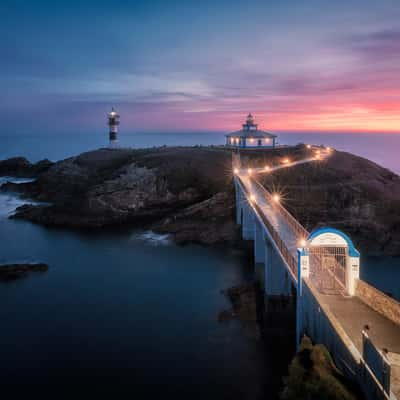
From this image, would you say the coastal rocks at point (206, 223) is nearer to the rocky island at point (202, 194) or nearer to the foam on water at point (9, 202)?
the rocky island at point (202, 194)

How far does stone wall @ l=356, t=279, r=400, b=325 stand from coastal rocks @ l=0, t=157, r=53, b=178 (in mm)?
66614

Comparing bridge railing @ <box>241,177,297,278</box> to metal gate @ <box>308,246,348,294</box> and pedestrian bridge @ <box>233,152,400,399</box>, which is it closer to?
pedestrian bridge @ <box>233,152,400,399</box>

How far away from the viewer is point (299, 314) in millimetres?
13805

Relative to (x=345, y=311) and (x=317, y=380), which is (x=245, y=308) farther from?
(x=317, y=380)

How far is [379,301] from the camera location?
37.5 ft

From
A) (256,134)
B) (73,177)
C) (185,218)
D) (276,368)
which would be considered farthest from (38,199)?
(276,368)

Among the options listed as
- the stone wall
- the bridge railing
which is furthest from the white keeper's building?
the stone wall

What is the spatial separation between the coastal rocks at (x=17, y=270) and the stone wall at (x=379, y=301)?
21.6 metres

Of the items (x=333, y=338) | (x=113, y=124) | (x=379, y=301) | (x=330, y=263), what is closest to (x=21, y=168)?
(x=113, y=124)

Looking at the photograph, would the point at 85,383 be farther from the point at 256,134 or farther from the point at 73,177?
the point at 256,134

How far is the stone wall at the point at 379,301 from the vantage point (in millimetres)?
10867

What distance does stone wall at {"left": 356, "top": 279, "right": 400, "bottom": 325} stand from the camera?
35.7 feet

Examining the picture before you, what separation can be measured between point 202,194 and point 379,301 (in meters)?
34.1

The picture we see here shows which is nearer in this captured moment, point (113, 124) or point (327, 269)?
point (327, 269)
